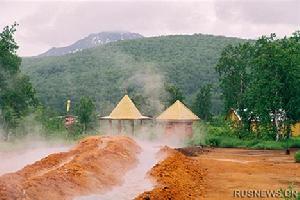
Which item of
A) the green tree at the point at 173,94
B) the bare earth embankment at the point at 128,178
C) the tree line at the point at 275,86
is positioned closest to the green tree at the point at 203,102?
the green tree at the point at 173,94

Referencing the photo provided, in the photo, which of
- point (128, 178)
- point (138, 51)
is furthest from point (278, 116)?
point (138, 51)

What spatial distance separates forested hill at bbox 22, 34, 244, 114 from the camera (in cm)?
8762

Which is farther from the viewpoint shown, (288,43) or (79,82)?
(79,82)

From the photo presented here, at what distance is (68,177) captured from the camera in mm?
15633

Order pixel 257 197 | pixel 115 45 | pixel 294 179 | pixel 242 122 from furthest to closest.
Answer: pixel 115 45
pixel 242 122
pixel 294 179
pixel 257 197

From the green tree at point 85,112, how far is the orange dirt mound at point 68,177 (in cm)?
3334

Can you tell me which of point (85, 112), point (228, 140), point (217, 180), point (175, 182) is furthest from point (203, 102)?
point (175, 182)

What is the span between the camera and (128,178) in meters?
→ 19.3

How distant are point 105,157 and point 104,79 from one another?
77.2 m

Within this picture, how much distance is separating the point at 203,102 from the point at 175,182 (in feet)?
165

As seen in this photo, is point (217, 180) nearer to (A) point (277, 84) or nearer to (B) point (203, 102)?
(A) point (277, 84)

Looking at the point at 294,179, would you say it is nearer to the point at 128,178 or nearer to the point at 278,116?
the point at 128,178

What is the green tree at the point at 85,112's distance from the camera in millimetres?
58938

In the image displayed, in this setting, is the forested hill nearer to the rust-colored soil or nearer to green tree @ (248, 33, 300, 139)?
green tree @ (248, 33, 300, 139)
